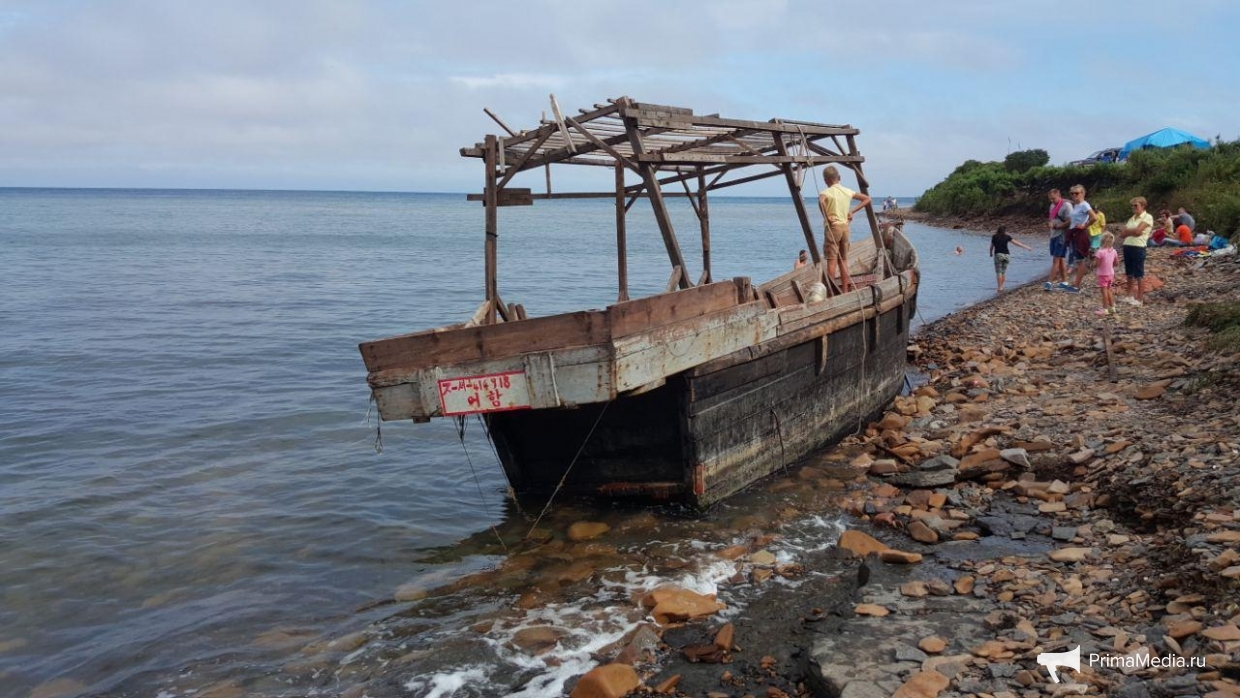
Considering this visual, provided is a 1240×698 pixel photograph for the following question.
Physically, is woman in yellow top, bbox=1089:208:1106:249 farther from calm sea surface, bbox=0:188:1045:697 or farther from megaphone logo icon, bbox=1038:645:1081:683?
megaphone logo icon, bbox=1038:645:1081:683

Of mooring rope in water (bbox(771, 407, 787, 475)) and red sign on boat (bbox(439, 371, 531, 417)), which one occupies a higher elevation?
red sign on boat (bbox(439, 371, 531, 417))

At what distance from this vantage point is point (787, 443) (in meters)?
8.89

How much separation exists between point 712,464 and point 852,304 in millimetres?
3230

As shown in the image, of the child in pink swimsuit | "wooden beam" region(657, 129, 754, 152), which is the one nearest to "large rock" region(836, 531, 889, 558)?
"wooden beam" region(657, 129, 754, 152)

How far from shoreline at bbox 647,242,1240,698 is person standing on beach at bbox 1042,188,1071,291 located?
6.02m

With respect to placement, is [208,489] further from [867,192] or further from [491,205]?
[867,192]

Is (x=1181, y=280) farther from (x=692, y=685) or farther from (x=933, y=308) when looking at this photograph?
(x=692, y=685)

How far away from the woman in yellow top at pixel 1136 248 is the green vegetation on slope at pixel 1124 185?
23.9 ft

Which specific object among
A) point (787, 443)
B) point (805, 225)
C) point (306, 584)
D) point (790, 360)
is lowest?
point (306, 584)

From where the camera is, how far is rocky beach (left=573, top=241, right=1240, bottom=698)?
4645mm

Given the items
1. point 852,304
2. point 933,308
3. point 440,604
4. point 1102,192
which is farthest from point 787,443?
point 1102,192

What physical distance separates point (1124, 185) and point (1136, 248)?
24204 mm

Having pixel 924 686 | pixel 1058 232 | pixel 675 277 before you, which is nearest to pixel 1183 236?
pixel 1058 232

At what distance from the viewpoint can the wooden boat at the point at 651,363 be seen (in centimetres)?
680
